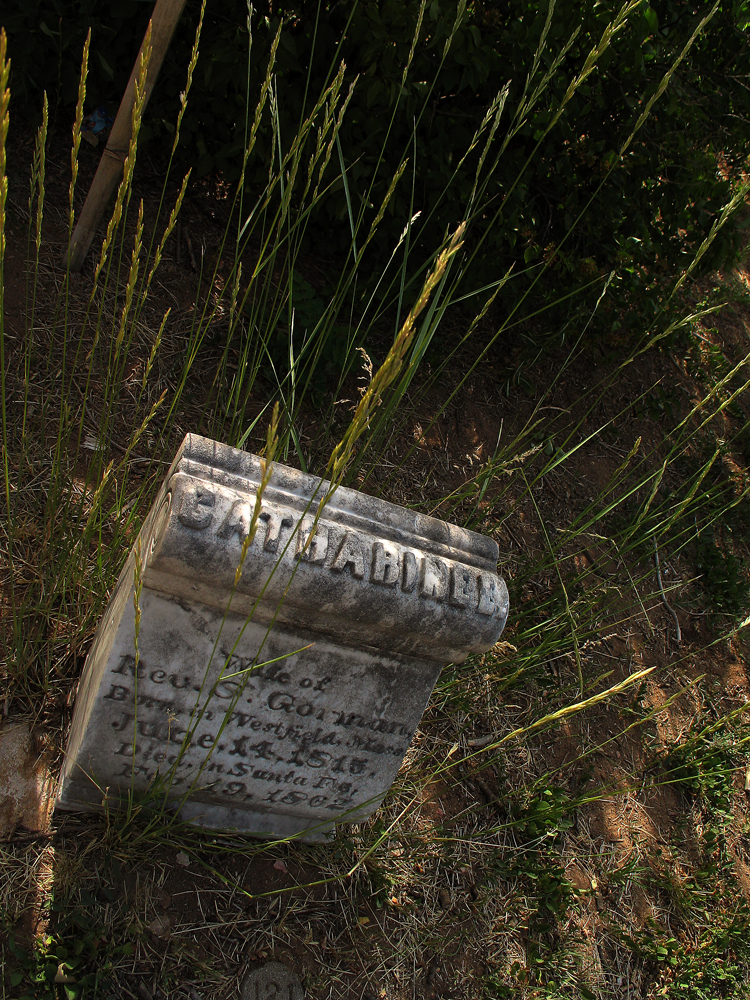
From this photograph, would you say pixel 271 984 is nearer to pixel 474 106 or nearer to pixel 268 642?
pixel 268 642

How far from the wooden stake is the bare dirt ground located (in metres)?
0.23

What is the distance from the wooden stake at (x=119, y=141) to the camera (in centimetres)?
212

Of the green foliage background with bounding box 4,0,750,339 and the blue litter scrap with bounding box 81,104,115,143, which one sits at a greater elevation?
the green foliage background with bounding box 4,0,750,339

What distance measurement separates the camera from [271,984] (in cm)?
176

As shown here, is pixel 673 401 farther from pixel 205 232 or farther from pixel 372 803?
pixel 372 803

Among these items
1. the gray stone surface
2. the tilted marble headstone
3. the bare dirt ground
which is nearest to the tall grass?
the bare dirt ground

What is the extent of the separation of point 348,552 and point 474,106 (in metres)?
2.18

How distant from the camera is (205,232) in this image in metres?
3.08

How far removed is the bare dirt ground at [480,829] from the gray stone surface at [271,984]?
0.03 meters

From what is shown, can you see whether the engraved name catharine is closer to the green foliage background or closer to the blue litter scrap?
the green foliage background

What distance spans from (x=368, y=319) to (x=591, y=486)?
4.51 ft

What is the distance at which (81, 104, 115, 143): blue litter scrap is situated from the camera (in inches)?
109

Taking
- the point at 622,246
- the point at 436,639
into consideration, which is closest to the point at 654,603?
the point at 622,246

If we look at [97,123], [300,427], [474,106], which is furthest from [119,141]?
[474,106]
